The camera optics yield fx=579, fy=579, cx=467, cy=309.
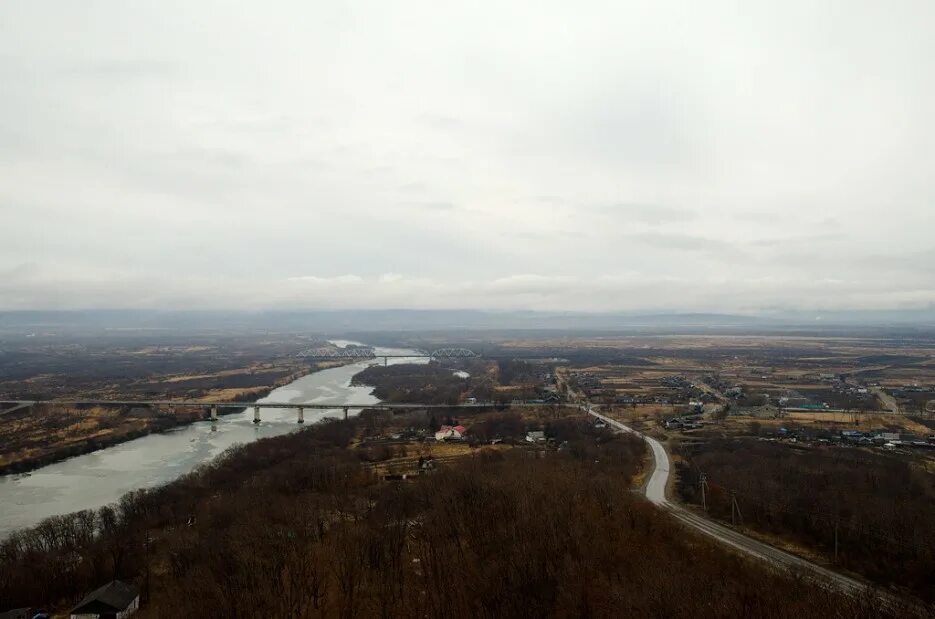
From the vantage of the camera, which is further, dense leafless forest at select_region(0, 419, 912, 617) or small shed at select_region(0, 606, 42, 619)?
small shed at select_region(0, 606, 42, 619)

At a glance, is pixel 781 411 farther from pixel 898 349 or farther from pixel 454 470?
pixel 898 349

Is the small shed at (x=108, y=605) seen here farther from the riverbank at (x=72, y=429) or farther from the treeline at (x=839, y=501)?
the riverbank at (x=72, y=429)

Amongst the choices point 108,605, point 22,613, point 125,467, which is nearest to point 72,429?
point 125,467

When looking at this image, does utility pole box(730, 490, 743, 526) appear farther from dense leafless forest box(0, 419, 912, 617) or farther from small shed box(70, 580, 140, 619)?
small shed box(70, 580, 140, 619)

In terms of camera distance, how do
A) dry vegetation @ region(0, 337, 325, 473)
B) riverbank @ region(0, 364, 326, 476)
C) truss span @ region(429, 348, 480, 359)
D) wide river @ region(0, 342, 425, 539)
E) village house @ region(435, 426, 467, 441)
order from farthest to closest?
truss span @ region(429, 348, 480, 359), dry vegetation @ region(0, 337, 325, 473), village house @ region(435, 426, 467, 441), riverbank @ region(0, 364, 326, 476), wide river @ region(0, 342, 425, 539)

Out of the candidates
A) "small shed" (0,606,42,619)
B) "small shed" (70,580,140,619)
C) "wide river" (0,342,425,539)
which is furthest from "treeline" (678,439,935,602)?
"wide river" (0,342,425,539)

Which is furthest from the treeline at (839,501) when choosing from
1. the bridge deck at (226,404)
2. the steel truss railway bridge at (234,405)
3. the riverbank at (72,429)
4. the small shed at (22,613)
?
the riverbank at (72,429)

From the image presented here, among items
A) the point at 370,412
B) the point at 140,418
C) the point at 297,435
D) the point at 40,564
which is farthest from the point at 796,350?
the point at 40,564
